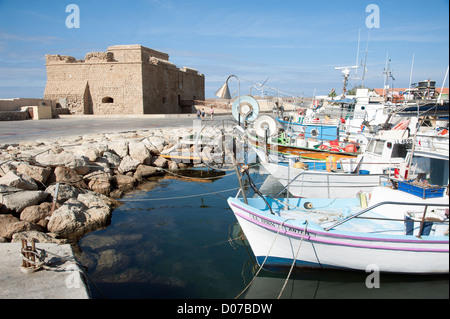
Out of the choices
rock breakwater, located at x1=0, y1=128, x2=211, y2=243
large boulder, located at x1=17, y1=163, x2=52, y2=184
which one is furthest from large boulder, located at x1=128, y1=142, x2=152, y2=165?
large boulder, located at x1=17, y1=163, x2=52, y2=184

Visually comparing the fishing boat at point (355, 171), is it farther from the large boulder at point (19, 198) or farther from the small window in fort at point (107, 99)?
the small window in fort at point (107, 99)

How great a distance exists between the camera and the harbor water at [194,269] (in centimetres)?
542

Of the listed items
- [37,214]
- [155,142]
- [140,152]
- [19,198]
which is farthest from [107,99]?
[37,214]

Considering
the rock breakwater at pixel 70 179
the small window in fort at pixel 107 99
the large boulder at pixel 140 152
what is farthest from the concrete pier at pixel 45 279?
the small window in fort at pixel 107 99

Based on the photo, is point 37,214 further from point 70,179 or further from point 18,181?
point 70,179

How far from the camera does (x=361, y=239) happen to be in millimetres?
5242

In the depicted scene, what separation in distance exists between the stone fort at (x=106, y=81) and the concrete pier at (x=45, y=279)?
25.5 metres

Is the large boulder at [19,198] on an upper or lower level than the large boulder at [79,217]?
upper

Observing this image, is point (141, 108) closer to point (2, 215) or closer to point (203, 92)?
point (203, 92)

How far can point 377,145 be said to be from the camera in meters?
9.61

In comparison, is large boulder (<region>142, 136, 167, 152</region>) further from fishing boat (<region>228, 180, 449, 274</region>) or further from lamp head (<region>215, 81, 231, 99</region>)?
fishing boat (<region>228, 180, 449, 274</region>)

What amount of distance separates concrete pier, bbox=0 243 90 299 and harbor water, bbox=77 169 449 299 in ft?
1.89

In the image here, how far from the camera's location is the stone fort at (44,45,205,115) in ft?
94.1

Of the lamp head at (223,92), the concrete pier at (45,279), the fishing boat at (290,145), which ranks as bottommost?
the concrete pier at (45,279)
